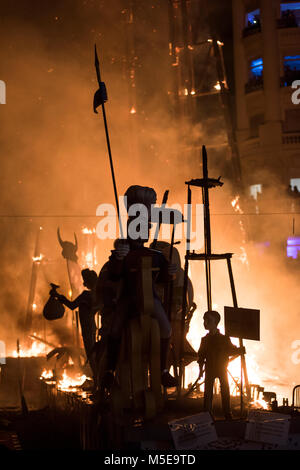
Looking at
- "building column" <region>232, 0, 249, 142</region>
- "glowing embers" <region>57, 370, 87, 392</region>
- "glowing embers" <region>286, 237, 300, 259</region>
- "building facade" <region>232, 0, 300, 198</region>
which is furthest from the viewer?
"building column" <region>232, 0, 249, 142</region>

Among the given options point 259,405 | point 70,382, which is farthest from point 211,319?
point 70,382

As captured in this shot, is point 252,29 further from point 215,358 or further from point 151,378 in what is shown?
point 151,378

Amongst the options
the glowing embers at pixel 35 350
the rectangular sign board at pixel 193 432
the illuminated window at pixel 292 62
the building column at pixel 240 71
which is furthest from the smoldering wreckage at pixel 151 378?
the illuminated window at pixel 292 62

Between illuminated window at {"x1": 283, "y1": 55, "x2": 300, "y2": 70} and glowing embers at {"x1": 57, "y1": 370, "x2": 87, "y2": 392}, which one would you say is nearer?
glowing embers at {"x1": 57, "y1": 370, "x2": 87, "y2": 392}

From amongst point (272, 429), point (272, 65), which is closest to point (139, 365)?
point (272, 429)

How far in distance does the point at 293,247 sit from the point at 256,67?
9634 millimetres

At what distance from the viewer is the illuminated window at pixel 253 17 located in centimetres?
2809

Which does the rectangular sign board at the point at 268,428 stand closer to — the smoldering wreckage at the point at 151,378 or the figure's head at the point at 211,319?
the smoldering wreckage at the point at 151,378

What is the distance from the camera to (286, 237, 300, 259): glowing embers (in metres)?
23.2

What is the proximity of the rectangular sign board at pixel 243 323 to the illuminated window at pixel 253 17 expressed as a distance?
23.2 meters

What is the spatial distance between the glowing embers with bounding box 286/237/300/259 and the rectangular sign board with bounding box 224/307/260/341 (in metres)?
16.2

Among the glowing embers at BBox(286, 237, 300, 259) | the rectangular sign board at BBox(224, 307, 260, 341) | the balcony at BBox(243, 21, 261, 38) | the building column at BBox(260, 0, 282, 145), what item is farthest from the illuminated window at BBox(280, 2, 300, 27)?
the rectangular sign board at BBox(224, 307, 260, 341)

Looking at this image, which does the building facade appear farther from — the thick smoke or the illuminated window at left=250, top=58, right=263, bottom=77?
the thick smoke
